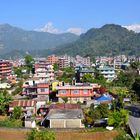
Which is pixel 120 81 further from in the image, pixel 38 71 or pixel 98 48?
pixel 98 48

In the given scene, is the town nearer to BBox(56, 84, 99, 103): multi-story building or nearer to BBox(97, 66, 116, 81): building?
BBox(56, 84, 99, 103): multi-story building

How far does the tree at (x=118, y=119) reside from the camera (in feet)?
90.3

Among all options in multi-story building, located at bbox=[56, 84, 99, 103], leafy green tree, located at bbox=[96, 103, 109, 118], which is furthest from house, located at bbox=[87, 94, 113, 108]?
leafy green tree, located at bbox=[96, 103, 109, 118]

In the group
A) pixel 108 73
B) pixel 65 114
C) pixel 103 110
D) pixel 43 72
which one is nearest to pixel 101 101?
pixel 103 110

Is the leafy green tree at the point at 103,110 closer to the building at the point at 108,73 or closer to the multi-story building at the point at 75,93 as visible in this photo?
the multi-story building at the point at 75,93

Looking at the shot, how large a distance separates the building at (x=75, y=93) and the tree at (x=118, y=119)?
1119 cm

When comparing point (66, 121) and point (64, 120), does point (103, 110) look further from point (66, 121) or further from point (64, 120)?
point (64, 120)

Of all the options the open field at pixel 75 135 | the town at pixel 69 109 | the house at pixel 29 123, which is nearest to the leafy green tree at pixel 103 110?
the town at pixel 69 109

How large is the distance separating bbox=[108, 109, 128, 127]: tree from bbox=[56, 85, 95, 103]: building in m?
11.2

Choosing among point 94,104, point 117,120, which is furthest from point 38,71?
point 117,120

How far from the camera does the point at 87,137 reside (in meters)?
26.6

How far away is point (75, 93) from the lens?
128ft

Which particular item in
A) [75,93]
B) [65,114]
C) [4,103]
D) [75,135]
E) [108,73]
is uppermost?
[108,73]

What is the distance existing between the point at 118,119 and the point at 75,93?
38.4 feet
